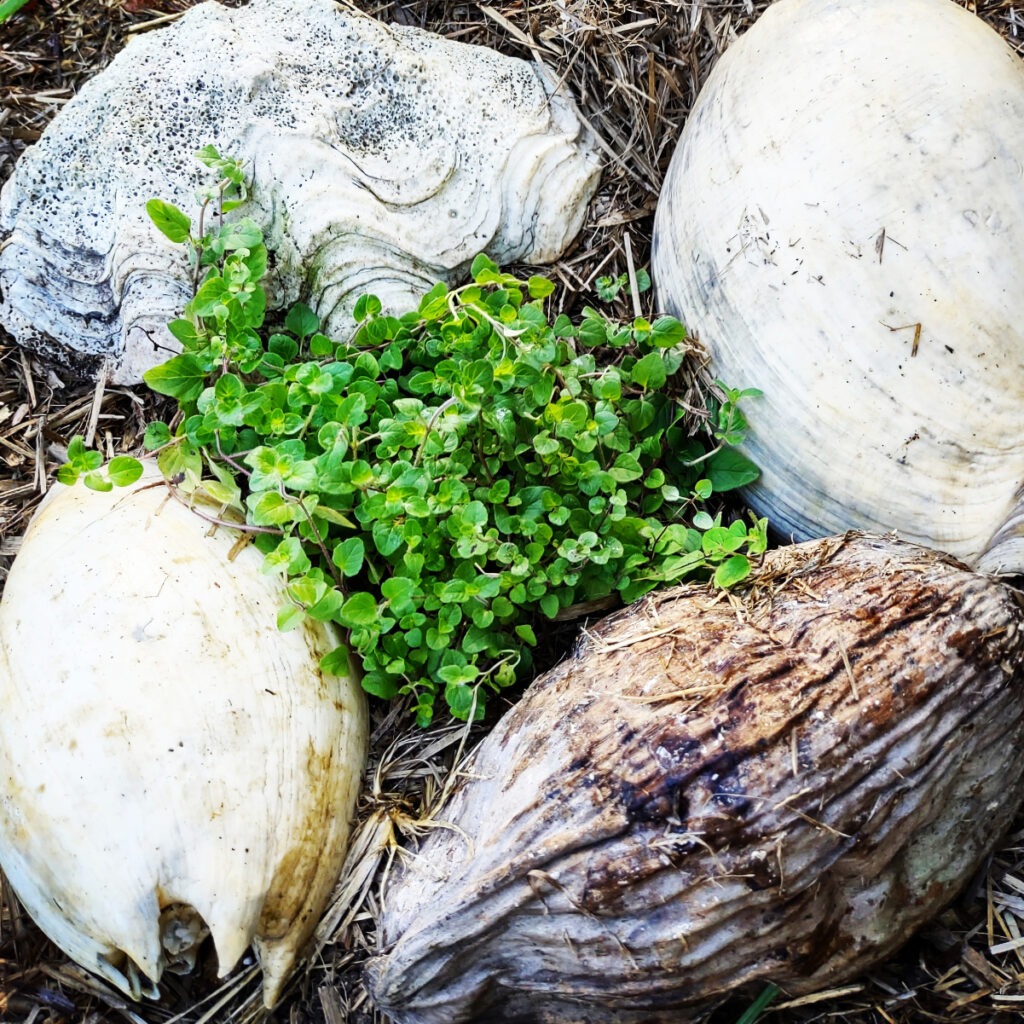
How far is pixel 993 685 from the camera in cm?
131

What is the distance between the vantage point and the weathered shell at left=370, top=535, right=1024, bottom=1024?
1216mm

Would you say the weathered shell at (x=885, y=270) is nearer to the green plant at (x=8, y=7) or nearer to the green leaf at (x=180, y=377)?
the green leaf at (x=180, y=377)

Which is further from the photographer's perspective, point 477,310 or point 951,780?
point 477,310

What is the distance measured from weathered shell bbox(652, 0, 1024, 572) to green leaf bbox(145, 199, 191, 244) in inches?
31.4

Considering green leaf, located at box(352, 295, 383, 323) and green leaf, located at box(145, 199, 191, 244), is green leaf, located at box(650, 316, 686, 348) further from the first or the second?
green leaf, located at box(145, 199, 191, 244)

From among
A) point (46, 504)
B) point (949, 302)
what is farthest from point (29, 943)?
point (949, 302)

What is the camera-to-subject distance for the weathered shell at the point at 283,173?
163 centimetres

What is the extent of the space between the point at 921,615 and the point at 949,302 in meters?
0.47

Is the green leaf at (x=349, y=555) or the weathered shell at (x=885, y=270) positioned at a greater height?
the weathered shell at (x=885, y=270)

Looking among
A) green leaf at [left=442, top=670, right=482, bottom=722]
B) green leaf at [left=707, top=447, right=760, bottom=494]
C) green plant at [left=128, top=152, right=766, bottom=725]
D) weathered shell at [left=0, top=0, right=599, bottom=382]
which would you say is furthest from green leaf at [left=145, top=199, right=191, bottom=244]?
green leaf at [left=707, top=447, right=760, bottom=494]

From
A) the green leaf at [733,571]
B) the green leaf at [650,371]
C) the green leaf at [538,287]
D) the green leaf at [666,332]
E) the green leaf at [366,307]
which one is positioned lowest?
the green leaf at [733,571]

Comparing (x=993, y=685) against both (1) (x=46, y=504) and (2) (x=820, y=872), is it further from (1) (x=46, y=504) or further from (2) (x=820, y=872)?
(1) (x=46, y=504)

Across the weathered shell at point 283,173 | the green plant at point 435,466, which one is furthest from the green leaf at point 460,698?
the weathered shell at point 283,173

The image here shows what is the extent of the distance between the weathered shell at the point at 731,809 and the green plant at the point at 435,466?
0.15 metres
